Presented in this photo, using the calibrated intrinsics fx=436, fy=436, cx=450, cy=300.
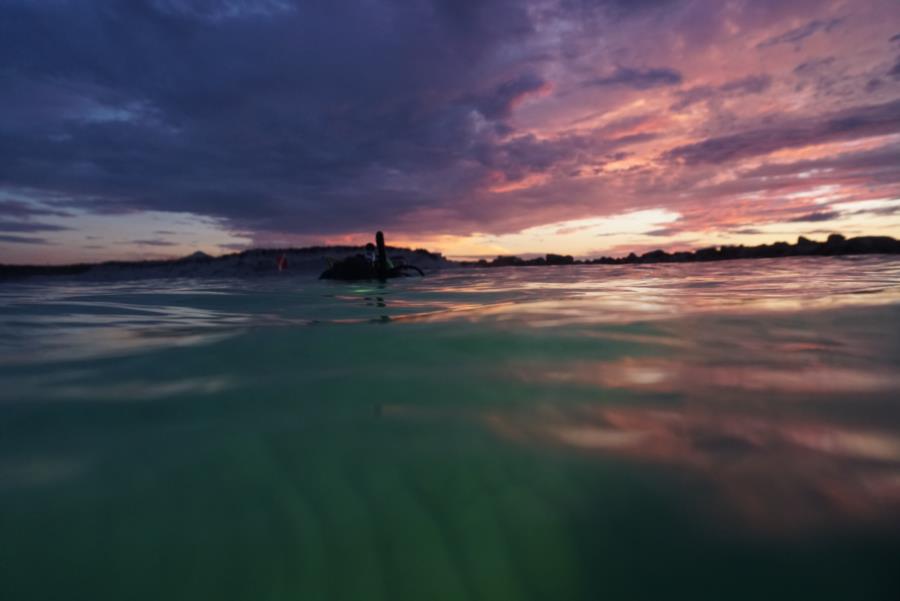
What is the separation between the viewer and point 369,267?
22688mm

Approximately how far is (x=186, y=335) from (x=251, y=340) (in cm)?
106

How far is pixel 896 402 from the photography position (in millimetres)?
2451

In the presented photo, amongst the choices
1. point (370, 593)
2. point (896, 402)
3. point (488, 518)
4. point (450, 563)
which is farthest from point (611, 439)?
point (896, 402)

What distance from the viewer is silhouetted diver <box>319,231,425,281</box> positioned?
2238 cm

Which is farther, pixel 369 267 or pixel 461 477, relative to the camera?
pixel 369 267

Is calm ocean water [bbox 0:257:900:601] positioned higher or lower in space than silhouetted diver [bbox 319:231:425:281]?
lower

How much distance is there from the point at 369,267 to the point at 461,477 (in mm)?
21554

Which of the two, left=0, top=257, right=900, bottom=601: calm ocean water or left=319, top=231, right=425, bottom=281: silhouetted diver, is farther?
left=319, top=231, right=425, bottom=281: silhouetted diver

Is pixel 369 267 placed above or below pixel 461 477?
above

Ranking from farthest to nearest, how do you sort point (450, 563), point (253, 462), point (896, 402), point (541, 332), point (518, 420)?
point (541, 332)
point (896, 402)
point (518, 420)
point (253, 462)
point (450, 563)

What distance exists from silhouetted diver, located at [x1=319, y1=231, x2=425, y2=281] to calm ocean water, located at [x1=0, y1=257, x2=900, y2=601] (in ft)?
61.7

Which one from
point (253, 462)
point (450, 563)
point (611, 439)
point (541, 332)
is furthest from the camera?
point (541, 332)

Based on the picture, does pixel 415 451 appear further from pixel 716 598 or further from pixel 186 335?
pixel 186 335

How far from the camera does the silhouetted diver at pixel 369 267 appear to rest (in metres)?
22.4
